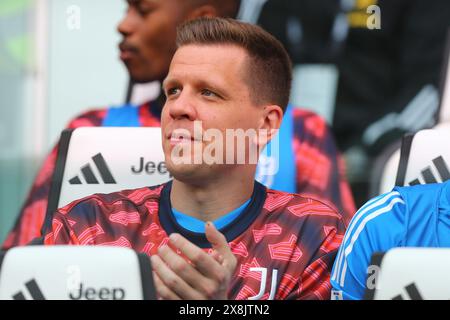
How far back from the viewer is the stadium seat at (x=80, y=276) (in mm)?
1545

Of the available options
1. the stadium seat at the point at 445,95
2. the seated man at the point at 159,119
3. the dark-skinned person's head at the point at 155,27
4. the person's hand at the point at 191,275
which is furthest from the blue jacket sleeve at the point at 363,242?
the dark-skinned person's head at the point at 155,27

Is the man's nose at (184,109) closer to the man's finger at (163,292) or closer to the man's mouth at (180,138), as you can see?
the man's mouth at (180,138)

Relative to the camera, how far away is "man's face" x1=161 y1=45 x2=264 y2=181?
2.08 meters

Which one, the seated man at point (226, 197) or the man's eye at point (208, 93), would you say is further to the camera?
the man's eye at point (208, 93)

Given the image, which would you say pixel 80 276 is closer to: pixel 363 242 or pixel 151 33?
pixel 363 242

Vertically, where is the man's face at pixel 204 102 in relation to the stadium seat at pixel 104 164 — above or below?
above

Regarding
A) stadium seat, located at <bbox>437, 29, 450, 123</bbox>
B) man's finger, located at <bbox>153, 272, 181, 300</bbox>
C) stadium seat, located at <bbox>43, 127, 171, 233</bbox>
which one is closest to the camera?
man's finger, located at <bbox>153, 272, 181, 300</bbox>

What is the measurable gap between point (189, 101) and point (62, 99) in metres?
1.30

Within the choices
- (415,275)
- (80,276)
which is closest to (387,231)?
(415,275)

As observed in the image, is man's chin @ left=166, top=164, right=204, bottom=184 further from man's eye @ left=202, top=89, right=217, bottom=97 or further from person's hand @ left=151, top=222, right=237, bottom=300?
person's hand @ left=151, top=222, right=237, bottom=300

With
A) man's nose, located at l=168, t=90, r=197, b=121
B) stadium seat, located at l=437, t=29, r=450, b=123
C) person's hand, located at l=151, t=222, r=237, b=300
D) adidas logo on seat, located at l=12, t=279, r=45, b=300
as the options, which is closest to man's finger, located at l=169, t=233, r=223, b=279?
person's hand, located at l=151, t=222, r=237, b=300

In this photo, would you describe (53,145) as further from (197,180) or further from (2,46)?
(197,180)

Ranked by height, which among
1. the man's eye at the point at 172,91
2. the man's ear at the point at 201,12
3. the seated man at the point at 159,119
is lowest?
the seated man at the point at 159,119

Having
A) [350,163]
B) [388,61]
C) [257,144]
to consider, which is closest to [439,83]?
[388,61]
